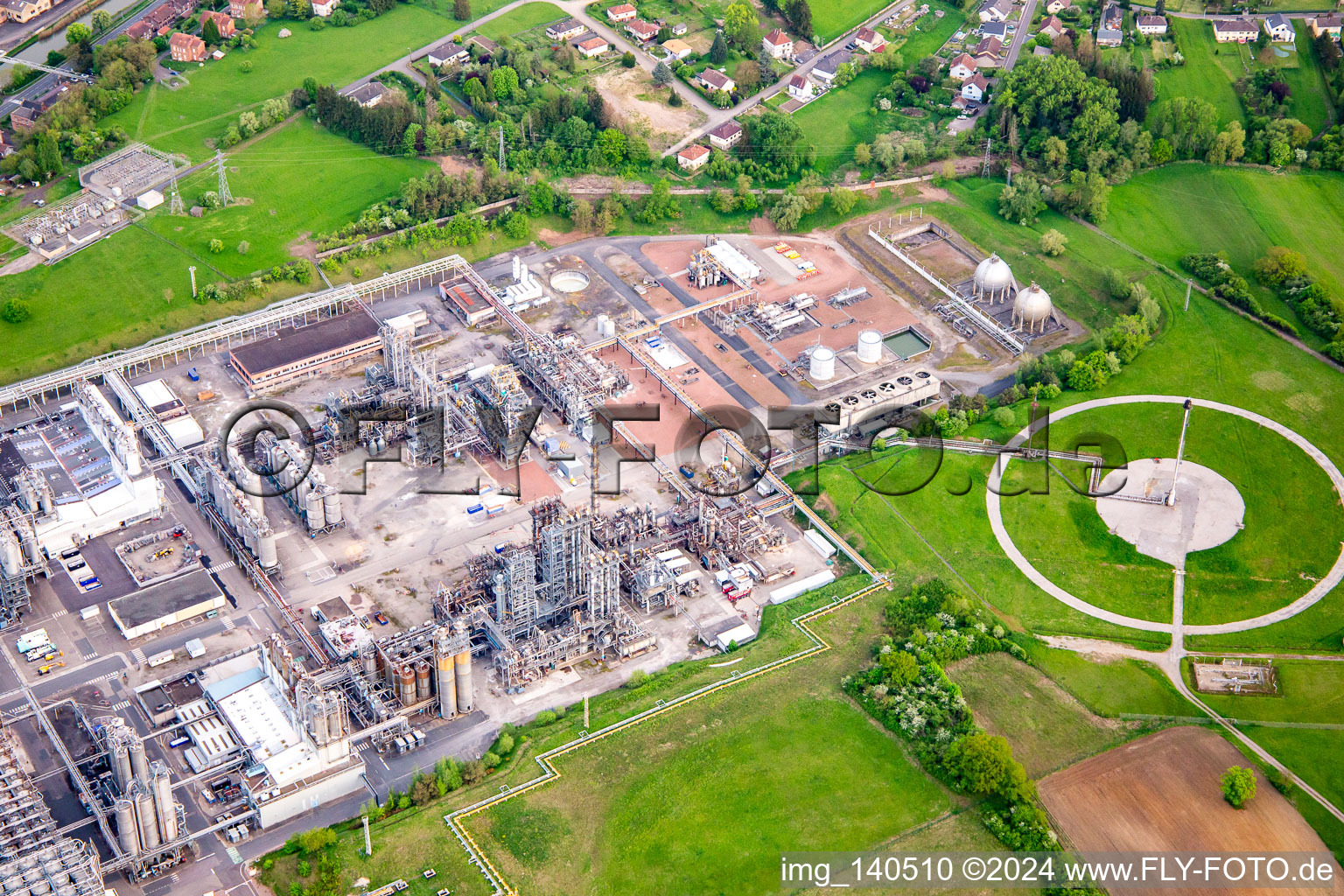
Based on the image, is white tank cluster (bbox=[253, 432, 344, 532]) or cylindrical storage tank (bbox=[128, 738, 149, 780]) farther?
white tank cluster (bbox=[253, 432, 344, 532])

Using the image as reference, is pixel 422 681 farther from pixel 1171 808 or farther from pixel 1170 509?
pixel 1170 509

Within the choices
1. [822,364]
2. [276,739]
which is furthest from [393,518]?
[822,364]

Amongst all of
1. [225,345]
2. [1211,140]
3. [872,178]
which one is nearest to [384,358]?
[225,345]

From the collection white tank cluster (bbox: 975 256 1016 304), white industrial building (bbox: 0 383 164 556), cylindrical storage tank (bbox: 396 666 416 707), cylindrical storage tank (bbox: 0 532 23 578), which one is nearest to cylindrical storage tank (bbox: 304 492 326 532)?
white industrial building (bbox: 0 383 164 556)

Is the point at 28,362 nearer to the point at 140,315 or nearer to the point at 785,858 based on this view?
the point at 140,315

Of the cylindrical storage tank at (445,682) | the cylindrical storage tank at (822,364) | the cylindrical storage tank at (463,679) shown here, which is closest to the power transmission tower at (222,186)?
the cylindrical storage tank at (822,364)

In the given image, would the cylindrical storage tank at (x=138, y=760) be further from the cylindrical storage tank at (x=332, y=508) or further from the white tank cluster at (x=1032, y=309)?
the white tank cluster at (x=1032, y=309)

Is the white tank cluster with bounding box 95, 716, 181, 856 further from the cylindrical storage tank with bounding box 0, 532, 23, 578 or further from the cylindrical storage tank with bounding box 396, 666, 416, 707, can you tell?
the cylindrical storage tank with bounding box 0, 532, 23, 578
